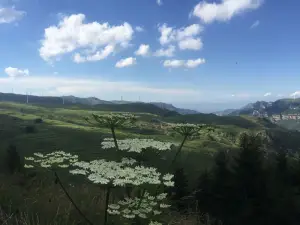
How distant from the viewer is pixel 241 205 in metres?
58.2

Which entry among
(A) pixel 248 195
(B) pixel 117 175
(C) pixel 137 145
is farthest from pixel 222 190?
(B) pixel 117 175

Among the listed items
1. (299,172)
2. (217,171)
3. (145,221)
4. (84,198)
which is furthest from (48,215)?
(299,172)

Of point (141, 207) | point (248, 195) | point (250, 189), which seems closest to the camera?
point (141, 207)

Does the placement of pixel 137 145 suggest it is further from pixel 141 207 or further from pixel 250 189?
pixel 250 189

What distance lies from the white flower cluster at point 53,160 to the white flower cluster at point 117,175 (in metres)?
0.25

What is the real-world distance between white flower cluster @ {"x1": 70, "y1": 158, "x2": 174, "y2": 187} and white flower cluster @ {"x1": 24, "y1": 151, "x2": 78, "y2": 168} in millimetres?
249

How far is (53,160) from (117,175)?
4.71 ft

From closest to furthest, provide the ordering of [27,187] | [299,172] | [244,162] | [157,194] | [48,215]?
[157,194] < [48,215] < [27,187] < [244,162] < [299,172]

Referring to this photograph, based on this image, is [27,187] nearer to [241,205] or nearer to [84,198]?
[84,198]

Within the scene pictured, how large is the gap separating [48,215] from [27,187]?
4.09 metres

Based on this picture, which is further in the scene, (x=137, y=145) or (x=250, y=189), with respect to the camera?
(x=250, y=189)

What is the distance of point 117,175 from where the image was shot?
6.92 m

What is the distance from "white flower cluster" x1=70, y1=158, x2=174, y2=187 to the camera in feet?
21.7

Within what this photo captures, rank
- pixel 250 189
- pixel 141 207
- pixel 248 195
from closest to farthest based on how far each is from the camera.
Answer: pixel 141 207
pixel 248 195
pixel 250 189
